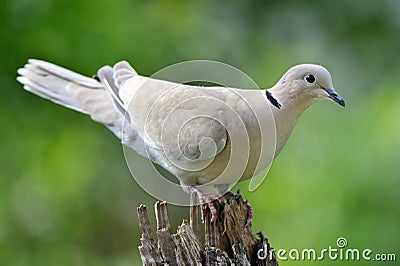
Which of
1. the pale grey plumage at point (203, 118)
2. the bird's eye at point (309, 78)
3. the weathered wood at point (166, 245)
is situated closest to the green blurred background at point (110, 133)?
the pale grey plumage at point (203, 118)

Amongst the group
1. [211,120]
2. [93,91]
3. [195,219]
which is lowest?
[195,219]

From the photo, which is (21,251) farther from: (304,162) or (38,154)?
Result: (304,162)

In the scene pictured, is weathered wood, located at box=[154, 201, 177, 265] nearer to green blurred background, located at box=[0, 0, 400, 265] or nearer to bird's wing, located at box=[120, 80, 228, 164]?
bird's wing, located at box=[120, 80, 228, 164]

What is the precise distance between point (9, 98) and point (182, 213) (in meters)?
1.02

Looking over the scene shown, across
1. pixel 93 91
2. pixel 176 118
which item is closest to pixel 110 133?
pixel 93 91

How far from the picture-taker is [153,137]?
215cm

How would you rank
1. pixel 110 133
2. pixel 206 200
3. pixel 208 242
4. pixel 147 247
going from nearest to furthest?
pixel 147 247
pixel 208 242
pixel 206 200
pixel 110 133

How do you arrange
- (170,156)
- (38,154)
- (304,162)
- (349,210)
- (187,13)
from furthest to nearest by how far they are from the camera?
(187,13), (38,154), (304,162), (349,210), (170,156)

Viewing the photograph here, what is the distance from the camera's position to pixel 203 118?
2006mm

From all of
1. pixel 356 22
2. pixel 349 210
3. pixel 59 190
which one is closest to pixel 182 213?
pixel 59 190

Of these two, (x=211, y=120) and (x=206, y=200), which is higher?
(x=211, y=120)

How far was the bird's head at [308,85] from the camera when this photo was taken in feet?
6.17

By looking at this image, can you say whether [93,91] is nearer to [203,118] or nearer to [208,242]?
[203,118]

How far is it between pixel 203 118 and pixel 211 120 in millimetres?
37
